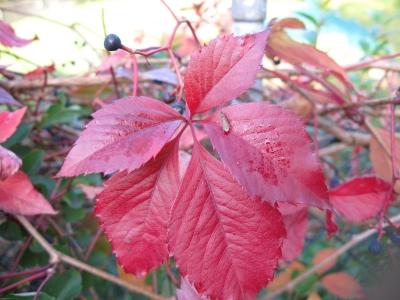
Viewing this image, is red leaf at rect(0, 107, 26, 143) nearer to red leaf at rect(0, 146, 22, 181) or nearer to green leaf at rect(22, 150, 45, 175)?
red leaf at rect(0, 146, 22, 181)

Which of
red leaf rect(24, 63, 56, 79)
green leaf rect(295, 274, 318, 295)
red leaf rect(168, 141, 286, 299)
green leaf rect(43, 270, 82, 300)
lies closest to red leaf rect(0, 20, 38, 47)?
red leaf rect(24, 63, 56, 79)

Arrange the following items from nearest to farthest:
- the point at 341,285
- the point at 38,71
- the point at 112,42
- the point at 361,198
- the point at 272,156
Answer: the point at 272,156 < the point at 112,42 < the point at 361,198 < the point at 38,71 < the point at 341,285

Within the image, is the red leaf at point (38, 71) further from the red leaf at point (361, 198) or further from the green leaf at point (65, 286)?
the red leaf at point (361, 198)

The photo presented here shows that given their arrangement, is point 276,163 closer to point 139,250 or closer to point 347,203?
point 139,250

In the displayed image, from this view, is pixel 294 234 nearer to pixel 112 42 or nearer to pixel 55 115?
pixel 112 42

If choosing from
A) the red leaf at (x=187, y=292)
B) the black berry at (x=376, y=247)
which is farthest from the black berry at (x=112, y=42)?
the black berry at (x=376, y=247)

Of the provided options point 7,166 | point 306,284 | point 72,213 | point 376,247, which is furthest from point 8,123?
point 306,284

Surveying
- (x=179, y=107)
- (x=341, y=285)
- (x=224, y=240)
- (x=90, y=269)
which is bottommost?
(x=341, y=285)
